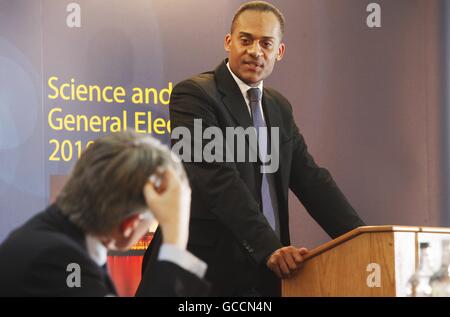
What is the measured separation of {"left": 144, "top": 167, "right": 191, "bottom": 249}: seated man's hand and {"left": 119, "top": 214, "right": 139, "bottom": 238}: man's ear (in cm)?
4

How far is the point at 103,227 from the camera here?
6.35ft

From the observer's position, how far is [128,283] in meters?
4.91

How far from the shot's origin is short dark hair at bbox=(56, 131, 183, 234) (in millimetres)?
1900

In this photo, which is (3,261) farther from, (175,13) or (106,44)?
(175,13)

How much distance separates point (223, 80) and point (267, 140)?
1.19ft

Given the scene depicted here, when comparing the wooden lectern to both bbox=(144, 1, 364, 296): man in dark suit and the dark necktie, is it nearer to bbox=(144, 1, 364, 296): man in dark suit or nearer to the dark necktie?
bbox=(144, 1, 364, 296): man in dark suit

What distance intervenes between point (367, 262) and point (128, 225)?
1330 millimetres

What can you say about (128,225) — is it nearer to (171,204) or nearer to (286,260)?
(171,204)

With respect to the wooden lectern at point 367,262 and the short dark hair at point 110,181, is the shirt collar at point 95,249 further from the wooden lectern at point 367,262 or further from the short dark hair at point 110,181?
the wooden lectern at point 367,262

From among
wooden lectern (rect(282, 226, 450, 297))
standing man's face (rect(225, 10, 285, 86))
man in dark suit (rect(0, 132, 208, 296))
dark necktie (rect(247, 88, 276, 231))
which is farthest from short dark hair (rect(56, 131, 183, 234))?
standing man's face (rect(225, 10, 285, 86))

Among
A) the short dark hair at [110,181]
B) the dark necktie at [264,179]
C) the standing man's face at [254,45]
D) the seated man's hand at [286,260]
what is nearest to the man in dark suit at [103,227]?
the short dark hair at [110,181]

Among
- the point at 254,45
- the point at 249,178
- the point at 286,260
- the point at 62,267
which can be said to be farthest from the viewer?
the point at 254,45

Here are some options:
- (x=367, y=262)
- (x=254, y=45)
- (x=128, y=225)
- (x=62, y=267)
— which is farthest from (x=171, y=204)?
(x=254, y=45)
